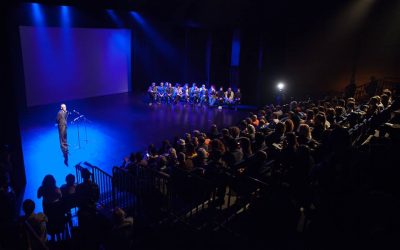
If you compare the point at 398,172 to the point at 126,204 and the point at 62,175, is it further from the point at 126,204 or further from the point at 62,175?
the point at 62,175

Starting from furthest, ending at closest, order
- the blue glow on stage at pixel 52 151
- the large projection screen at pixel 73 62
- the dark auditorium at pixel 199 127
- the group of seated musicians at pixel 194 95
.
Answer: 1. the group of seated musicians at pixel 194 95
2. the large projection screen at pixel 73 62
3. the blue glow on stage at pixel 52 151
4. the dark auditorium at pixel 199 127

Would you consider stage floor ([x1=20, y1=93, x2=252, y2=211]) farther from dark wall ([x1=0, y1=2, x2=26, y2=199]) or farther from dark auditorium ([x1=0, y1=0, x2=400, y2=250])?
→ dark wall ([x1=0, y1=2, x2=26, y2=199])

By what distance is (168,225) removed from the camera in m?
4.71

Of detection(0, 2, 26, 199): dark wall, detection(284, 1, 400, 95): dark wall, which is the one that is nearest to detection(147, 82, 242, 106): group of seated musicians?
detection(284, 1, 400, 95): dark wall

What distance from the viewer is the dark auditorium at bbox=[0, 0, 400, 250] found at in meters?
3.76

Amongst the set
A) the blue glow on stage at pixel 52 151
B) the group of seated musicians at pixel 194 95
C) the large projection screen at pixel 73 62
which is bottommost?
the blue glow on stage at pixel 52 151

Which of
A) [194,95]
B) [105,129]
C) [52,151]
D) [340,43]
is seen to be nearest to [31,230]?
[52,151]

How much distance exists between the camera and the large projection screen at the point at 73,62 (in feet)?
47.3

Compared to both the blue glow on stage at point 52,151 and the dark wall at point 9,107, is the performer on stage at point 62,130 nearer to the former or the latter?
the blue glow on stage at point 52,151

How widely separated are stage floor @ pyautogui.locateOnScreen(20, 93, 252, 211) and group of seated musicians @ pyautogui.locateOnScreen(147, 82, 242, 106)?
54cm

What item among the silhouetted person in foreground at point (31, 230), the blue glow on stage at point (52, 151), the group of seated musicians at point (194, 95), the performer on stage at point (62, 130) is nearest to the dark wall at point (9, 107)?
the blue glow on stage at point (52, 151)

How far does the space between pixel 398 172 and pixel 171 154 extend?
3.65 m

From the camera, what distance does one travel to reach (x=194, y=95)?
16.2m

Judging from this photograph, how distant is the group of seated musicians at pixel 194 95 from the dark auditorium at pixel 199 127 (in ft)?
0.27
